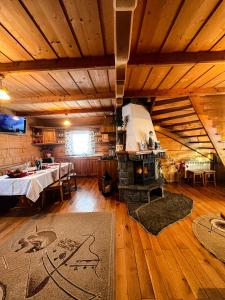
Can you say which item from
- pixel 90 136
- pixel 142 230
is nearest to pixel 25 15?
pixel 142 230

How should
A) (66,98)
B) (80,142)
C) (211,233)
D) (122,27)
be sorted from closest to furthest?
(122,27) → (211,233) → (66,98) → (80,142)

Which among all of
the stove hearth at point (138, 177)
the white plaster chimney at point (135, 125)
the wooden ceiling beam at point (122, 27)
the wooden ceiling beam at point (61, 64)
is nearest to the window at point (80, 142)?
the white plaster chimney at point (135, 125)

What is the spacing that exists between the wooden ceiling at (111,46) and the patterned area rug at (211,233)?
2.34 meters

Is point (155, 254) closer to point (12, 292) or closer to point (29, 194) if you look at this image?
point (12, 292)

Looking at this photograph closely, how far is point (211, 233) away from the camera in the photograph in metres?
2.47

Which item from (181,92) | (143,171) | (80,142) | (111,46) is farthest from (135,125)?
(80,142)

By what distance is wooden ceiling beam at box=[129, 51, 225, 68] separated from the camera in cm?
206

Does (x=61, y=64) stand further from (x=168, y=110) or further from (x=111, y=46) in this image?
(x=168, y=110)

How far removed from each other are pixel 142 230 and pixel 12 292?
5.74ft

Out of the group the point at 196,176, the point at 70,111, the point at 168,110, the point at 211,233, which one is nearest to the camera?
the point at 211,233

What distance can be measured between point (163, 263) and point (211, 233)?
3.37 feet

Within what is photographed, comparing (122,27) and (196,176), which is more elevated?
(122,27)

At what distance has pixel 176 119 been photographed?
15.5 ft

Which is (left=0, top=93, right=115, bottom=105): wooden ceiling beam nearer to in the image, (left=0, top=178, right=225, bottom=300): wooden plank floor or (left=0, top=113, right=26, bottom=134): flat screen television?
(left=0, top=113, right=26, bottom=134): flat screen television
